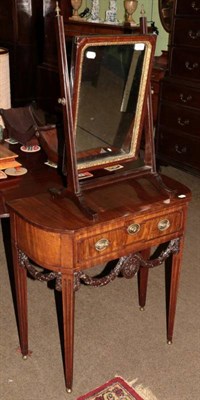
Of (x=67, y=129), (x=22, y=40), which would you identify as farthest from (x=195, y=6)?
(x=22, y=40)

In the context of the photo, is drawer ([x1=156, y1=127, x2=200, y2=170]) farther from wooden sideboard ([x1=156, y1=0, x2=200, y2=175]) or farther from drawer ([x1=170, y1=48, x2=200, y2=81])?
drawer ([x1=170, y1=48, x2=200, y2=81])

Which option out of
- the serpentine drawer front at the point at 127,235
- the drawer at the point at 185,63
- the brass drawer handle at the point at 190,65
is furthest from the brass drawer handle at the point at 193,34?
the serpentine drawer front at the point at 127,235

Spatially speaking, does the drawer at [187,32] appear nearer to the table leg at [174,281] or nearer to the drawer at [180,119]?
the drawer at [180,119]

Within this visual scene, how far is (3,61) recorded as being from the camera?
2.54 meters

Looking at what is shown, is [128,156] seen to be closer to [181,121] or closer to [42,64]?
[181,121]

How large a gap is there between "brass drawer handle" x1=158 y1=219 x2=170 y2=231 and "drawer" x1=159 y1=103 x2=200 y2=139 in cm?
230

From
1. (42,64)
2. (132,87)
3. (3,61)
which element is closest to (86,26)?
(42,64)

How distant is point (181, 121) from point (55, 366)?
267 cm

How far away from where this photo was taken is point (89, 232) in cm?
175

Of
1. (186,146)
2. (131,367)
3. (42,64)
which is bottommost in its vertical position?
(131,367)

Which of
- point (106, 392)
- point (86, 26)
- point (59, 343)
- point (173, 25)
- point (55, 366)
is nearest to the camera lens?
point (106, 392)

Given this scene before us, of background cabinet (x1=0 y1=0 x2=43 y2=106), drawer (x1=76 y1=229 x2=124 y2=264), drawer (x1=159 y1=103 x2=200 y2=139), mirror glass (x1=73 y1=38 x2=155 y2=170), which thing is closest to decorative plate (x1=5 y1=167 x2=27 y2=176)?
mirror glass (x1=73 y1=38 x2=155 y2=170)

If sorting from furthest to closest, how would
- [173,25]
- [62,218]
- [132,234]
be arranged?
1. [173,25]
2. [132,234]
3. [62,218]

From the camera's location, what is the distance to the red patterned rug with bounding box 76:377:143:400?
2.08 m
